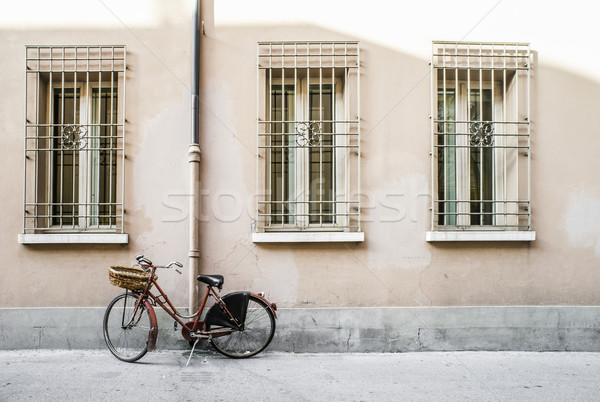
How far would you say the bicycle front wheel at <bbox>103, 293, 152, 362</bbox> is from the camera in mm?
4777

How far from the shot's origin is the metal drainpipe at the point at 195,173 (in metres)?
5.12

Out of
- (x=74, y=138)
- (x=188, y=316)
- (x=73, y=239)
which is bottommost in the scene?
(x=188, y=316)

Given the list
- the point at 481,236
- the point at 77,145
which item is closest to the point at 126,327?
the point at 77,145

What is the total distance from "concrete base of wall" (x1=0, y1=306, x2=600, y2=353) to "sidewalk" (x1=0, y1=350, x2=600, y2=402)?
119mm

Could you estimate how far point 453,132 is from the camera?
558 cm

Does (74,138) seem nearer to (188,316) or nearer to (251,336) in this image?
(188,316)

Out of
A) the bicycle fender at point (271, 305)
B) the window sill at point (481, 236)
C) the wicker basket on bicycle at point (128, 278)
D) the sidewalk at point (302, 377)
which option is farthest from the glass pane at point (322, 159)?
the wicker basket on bicycle at point (128, 278)

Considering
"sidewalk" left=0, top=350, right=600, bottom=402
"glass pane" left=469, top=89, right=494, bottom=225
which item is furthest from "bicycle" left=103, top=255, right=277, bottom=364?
"glass pane" left=469, top=89, right=494, bottom=225

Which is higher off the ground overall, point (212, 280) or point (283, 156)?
point (283, 156)

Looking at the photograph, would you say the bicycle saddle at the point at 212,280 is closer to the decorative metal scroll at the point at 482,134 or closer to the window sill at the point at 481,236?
the window sill at the point at 481,236

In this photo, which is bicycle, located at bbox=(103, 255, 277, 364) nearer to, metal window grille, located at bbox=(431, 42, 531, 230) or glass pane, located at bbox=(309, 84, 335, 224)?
glass pane, located at bbox=(309, 84, 335, 224)

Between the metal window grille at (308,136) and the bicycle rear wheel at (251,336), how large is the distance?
98 centimetres

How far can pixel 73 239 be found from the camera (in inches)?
203

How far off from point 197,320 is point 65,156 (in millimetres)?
2739
